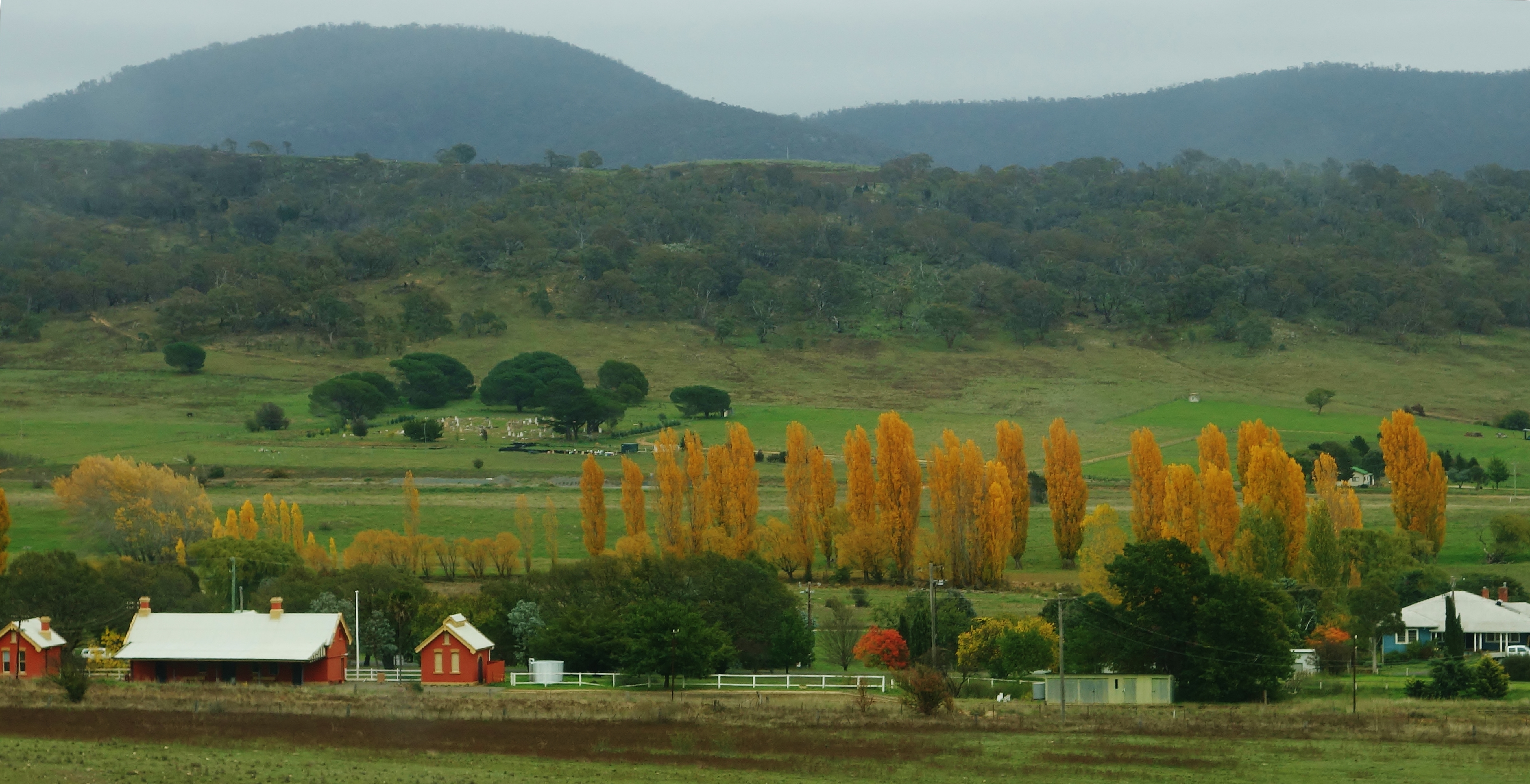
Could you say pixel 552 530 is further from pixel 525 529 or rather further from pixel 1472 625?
pixel 1472 625

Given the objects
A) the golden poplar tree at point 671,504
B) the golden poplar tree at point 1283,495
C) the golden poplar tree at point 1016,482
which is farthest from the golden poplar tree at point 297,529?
the golden poplar tree at point 1283,495

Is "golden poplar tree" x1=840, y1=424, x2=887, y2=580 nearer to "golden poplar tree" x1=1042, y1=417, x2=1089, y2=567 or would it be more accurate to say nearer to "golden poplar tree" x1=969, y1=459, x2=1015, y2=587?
"golden poplar tree" x1=969, y1=459, x2=1015, y2=587

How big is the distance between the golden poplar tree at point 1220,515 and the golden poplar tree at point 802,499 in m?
16.4

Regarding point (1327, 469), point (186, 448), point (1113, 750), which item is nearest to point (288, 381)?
point (186, 448)

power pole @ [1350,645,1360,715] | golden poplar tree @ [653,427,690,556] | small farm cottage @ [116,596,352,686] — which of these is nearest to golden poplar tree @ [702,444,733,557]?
golden poplar tree @ [653,427,690,556]

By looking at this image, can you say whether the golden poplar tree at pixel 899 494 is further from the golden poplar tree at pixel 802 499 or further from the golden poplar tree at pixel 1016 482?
the golden poplar tree at pixel 1016 482

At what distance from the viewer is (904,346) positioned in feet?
460

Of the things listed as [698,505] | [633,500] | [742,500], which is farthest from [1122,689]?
[633,500]

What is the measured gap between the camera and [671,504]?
6956cm

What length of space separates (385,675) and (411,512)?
1013 inches

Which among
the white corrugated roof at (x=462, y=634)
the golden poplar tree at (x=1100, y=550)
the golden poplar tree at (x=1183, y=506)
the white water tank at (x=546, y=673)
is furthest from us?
the golden poplar tree at (x=1183, y=506)

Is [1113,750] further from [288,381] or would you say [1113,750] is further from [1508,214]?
[1508,214]

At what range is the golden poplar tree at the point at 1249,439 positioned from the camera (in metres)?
71.5

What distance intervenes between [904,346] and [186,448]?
63987 mm
